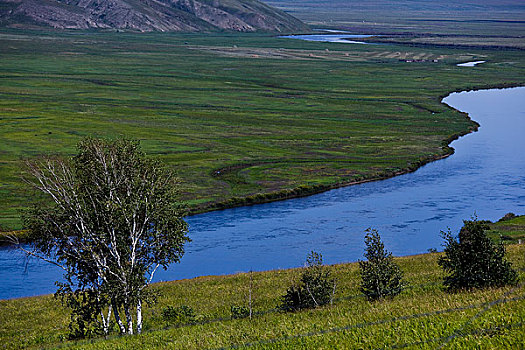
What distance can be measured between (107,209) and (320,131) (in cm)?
10129

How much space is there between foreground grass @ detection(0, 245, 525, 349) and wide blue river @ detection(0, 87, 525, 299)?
54.6 feet

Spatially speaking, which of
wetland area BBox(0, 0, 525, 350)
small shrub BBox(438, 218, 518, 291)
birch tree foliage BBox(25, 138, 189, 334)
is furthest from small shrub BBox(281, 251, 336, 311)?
birch tree foliage BBox(25, 138, 189, 334)

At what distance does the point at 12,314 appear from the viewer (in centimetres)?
3681

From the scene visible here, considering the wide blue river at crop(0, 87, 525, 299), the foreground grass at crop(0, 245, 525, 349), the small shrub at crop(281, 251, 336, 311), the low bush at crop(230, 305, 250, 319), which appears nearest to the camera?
the foreground grass at crop(0, 245, 525, 349)

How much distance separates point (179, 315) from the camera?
1155 inches

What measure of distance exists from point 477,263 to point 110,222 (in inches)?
519

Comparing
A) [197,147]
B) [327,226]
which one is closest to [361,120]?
[197,147]

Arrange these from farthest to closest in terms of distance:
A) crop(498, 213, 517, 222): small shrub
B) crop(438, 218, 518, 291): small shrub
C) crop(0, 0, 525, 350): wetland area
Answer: crop(498, 213, 517, 222): small shrub, crop(438, 218, 518, 291): small shrub, crop(0, 0, 525, 350): wetland area

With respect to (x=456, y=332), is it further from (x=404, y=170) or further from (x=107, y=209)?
(x=404, y=170)

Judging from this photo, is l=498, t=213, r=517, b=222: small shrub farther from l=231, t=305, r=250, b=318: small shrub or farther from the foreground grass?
l=231, t=305, r=250, b=318: small shrub

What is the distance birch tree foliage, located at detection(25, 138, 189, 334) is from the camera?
24.7 metres

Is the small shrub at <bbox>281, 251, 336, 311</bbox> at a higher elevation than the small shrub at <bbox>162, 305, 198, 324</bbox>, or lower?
higher

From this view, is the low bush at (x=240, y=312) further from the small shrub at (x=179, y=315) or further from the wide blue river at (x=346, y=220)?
the wide blue river at (x=346, y=220)

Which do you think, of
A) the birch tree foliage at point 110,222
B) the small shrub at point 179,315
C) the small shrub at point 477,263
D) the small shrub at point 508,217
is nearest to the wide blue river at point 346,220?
the small shrub at point 508,217
